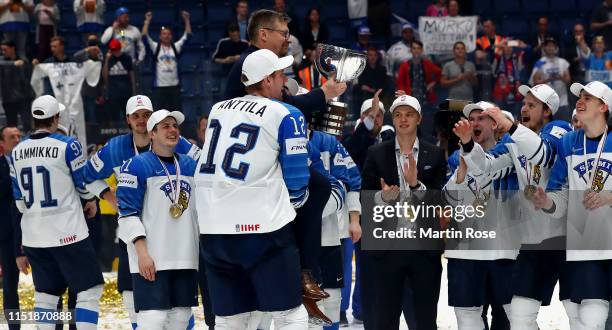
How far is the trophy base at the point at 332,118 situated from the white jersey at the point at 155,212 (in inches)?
50.0

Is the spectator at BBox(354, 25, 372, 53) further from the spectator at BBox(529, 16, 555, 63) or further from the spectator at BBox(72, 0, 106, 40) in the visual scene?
the spectator at BBox(72, 0, 106, 40)

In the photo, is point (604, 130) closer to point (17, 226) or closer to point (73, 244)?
point (73, 244)

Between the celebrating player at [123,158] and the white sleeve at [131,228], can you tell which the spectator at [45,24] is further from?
the white sleeve at [131,228]

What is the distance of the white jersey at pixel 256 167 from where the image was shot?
5910 mm

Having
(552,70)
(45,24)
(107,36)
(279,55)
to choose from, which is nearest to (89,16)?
(45,24)

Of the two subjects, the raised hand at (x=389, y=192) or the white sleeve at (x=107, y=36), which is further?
the white sleeve at (x=107, y=36)

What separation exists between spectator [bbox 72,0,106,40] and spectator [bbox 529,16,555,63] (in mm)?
6820

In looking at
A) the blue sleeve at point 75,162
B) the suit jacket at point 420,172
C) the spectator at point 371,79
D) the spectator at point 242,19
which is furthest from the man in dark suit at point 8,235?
the spectator at point 242,19

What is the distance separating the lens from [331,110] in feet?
21.0

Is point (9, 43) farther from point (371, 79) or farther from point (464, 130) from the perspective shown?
point (464, 130)

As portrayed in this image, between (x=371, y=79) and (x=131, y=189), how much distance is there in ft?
26.5

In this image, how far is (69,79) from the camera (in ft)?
49.0

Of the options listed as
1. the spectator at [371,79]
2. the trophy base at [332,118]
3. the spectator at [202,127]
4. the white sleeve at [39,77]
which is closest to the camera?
the trophy base at [332,118]

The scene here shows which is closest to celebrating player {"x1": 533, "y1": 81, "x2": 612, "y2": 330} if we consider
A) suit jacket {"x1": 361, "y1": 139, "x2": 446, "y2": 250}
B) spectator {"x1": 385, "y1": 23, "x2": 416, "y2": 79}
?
suit jacket {"x1": 361, "y1": 139, "x2": 446, "y2": 250}
